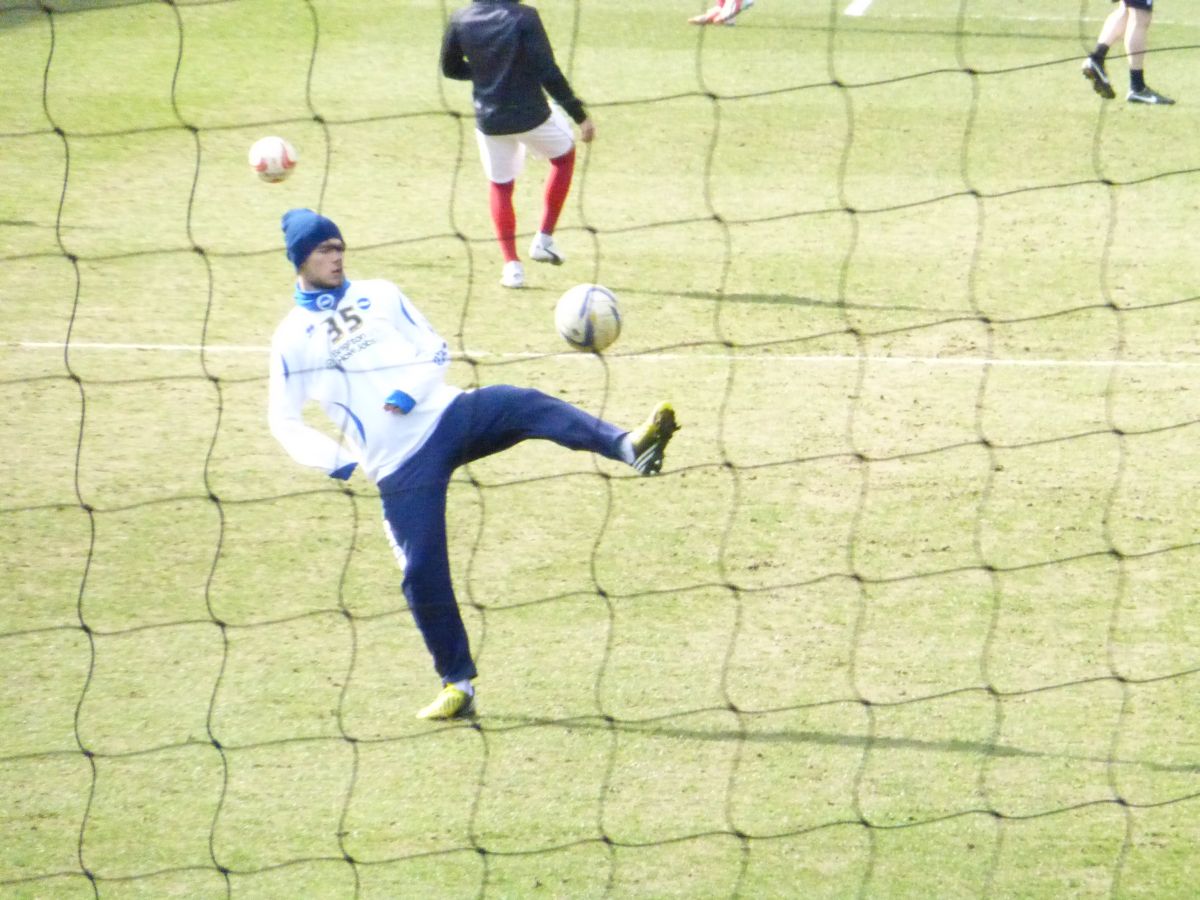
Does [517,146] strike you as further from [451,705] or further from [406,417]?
[451,705]

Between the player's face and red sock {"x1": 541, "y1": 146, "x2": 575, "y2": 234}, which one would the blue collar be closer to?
the player's face

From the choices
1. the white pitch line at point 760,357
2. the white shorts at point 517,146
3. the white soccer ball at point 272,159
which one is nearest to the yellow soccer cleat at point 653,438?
the white pitch line at point 760,357

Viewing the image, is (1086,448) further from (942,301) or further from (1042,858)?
(1042,858)

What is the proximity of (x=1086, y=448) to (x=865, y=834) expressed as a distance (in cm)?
307

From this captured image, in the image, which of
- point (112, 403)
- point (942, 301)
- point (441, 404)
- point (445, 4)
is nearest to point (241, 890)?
point (441, 404)

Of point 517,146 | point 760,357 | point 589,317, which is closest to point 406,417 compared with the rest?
point 589,317

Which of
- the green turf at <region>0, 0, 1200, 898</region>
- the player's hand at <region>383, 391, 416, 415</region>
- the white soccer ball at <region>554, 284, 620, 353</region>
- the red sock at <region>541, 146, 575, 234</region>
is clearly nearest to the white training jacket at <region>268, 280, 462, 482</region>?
the player's hand at <region>383, 391, 416, 415</region>

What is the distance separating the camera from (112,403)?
8.44 metres

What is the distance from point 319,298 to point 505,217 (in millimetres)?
4139

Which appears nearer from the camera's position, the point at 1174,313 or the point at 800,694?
the point at 800,694

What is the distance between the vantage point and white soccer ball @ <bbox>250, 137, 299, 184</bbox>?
→ 33.7 feet

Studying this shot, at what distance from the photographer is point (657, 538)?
700cm

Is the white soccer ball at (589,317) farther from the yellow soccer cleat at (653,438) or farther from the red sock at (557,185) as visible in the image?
the red sock at (557,185)

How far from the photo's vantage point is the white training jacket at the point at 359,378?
18.9 feet
